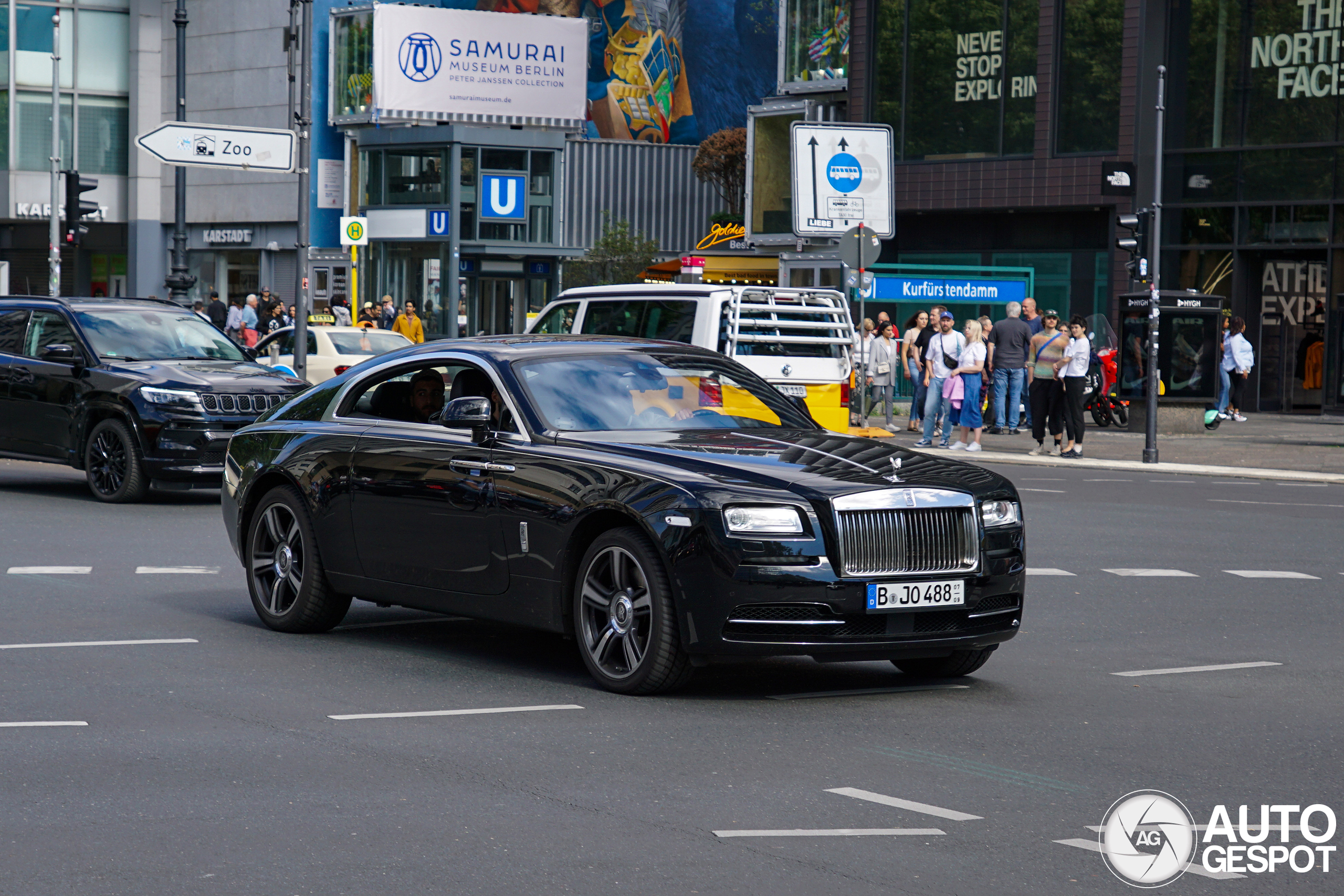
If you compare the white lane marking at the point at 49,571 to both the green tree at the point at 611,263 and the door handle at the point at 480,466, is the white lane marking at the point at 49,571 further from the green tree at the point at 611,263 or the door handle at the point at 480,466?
the green tree at the point at 611,263

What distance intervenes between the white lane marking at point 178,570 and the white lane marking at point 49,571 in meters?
0.33

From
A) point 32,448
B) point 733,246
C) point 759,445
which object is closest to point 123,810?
point 759,445

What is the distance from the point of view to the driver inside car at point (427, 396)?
9.36 m

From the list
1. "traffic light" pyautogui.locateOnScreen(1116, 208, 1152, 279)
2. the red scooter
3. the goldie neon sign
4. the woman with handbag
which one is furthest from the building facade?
the goldie neon sign

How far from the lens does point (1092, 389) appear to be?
30781mm

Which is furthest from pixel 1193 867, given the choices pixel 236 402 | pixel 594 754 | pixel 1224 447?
pixel 1224 447

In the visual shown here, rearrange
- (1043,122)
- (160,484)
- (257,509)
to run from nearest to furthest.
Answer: (257,509)
(160,484)
(1043,122)

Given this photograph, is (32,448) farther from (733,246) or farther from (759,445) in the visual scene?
(733,246)

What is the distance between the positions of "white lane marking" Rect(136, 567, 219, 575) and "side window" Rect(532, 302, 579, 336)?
26.2 ft

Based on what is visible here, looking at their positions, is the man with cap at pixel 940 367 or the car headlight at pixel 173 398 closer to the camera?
the car headlight at pixel 173 398

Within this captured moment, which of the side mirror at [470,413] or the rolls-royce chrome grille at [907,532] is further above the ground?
the side mirror at [470,413]

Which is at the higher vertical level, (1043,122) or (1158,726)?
(1043,122)

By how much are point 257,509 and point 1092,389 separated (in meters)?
22.7

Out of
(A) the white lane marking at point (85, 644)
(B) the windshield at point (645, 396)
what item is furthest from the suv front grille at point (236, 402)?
(B) the windshield at point (645, 396)
